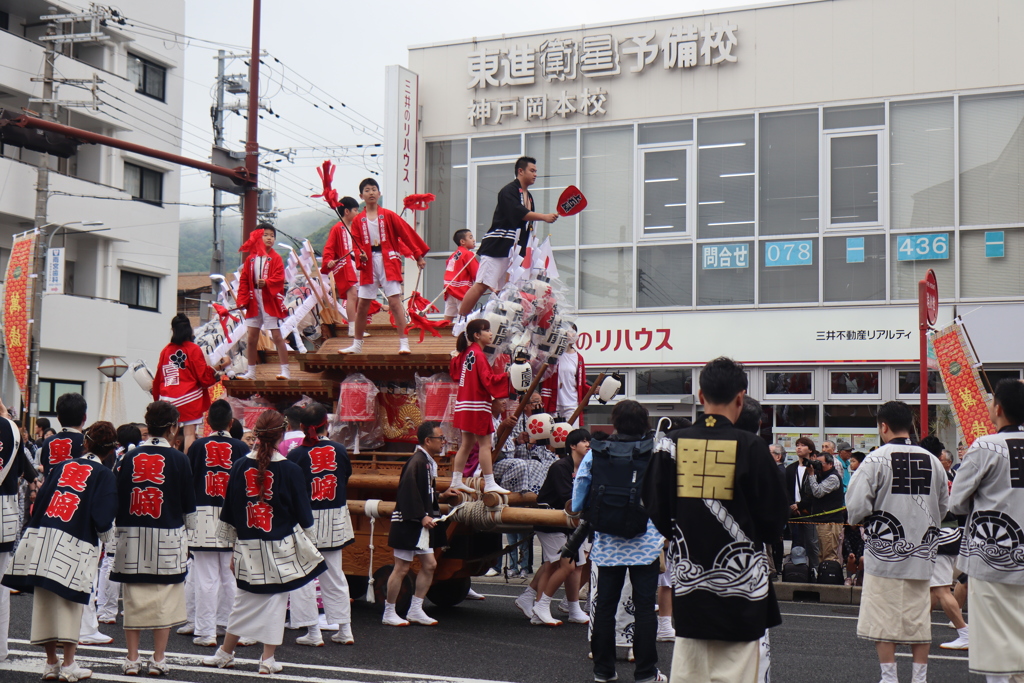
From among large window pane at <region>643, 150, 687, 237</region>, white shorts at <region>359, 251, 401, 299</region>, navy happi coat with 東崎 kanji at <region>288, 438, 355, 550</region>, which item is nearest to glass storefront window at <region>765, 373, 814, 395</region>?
large window pane at <region>643, 150, 687, 237</region>

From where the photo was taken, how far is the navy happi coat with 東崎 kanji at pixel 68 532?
22.1 ft

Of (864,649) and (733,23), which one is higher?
(733,23)

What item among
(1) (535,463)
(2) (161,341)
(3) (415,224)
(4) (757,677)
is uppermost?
(3) (415,224)

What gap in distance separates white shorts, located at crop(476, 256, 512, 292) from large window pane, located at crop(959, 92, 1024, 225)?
1188cm

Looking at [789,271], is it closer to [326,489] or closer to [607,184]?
[607,184]

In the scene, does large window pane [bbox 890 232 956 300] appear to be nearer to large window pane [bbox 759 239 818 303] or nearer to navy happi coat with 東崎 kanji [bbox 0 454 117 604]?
large window pane [bbox 759 239 818 303]

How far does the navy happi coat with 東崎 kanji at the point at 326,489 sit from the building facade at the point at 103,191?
19239 mm

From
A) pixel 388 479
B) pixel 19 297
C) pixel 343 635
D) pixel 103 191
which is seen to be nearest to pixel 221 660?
pixel 343 635

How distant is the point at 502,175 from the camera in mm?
21859

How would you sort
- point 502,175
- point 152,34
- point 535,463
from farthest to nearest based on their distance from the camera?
point 152,34
point 502,175
point 535,463

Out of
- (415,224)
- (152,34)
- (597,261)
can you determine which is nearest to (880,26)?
(597,261)

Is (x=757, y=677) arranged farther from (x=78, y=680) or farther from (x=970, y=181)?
(x=970, y=181)

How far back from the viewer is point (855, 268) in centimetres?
1917

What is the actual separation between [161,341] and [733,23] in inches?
787
